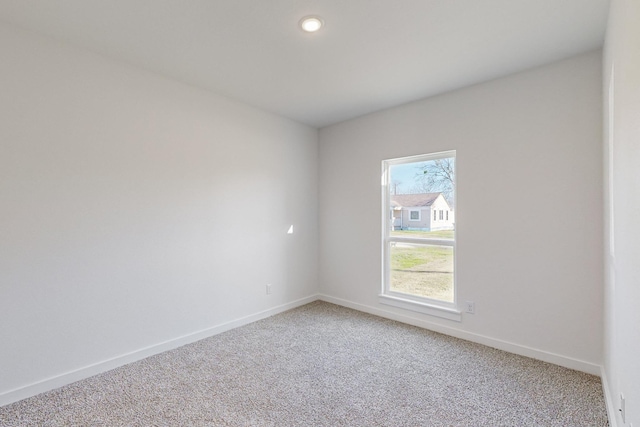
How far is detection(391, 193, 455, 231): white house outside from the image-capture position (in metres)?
3.20

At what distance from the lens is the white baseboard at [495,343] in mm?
2348

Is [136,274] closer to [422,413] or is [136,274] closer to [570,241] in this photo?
[422,413]

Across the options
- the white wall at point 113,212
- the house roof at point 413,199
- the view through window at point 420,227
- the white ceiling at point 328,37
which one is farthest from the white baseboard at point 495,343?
the white ceiling at point 328,37

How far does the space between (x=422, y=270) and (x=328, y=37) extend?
255 centimetres

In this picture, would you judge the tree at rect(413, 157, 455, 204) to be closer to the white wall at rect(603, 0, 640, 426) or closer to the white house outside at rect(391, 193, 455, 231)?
the white house outside at rect(391, 193, 455, 231)

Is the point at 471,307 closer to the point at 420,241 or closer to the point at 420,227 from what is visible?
the point at 420,241

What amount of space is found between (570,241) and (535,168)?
65 centimetres

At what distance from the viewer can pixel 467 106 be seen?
2.93 m

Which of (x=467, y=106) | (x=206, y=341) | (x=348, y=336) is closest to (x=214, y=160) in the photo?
(x=206, y=341)

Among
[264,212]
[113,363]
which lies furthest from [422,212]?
[113,363]

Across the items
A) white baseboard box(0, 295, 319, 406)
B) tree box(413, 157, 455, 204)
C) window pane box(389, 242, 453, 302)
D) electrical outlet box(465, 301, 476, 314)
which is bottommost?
white baseboard box(0, 295, 319, 406)

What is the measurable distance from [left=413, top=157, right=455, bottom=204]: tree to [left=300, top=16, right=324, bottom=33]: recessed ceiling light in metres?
1.91

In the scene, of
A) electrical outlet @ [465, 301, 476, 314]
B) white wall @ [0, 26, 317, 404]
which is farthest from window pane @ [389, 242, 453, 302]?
white wall @ [0, 26, 317, 404]

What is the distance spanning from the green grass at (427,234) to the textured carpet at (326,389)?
104cm
